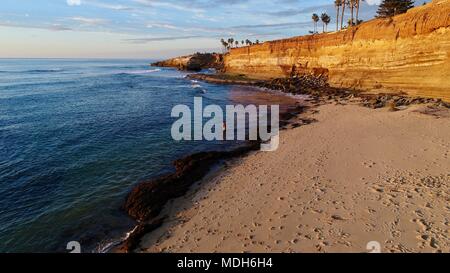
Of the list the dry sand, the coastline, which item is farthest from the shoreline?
the dry sand

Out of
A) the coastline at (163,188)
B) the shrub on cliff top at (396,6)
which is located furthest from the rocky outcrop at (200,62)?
the coastline at (163,188)

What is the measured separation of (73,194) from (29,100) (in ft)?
117

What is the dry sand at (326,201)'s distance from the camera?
9250 mm

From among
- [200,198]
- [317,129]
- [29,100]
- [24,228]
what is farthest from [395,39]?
[29,100]

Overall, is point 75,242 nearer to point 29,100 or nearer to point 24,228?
point 24,228

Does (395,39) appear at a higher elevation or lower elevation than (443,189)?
higher

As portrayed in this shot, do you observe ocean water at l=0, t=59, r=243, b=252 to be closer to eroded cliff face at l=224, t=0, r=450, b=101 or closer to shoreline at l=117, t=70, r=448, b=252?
shoreline at l=117, t=70, r=448, b=252

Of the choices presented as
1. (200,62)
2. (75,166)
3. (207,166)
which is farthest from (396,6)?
(200,62)

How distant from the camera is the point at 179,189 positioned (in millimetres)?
14625
